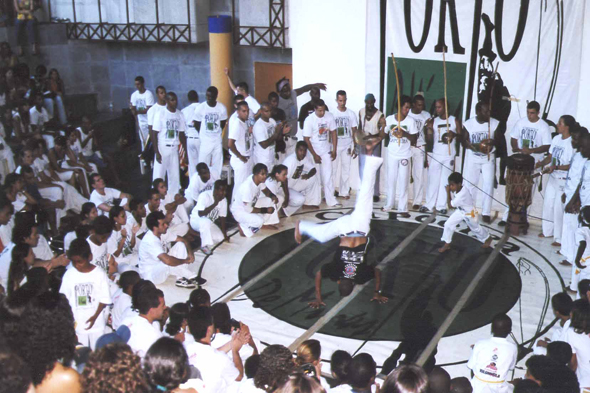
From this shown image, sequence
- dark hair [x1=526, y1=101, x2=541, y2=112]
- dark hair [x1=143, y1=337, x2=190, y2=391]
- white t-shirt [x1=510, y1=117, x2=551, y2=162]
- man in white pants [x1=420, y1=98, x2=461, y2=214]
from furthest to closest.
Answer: man in white pants [x1=420, y1=98, x2=461, y2=214], white t-shirt [x1=510, y1=117, x2=551, y2=162], dark hair [x1=526, y1=101, x2=541, y2=112], dark hair [x1=143, y1=337, x2=190, y2=391]

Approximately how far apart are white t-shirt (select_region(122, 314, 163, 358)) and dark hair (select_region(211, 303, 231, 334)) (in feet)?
1.59

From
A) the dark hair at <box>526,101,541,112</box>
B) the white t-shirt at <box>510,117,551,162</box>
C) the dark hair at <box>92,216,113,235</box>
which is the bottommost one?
the dark hair at <box>92,216,113,235</box>

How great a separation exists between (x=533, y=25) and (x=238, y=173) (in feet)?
15.1

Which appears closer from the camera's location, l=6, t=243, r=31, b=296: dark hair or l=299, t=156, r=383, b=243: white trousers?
l=6, t=243, r=31, b=296: dark hair

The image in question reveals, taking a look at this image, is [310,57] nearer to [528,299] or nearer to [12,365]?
[528,299]

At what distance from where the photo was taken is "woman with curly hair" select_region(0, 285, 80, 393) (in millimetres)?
3272

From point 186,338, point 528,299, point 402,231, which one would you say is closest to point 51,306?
point 186,338

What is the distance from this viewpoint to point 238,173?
32.1 feet

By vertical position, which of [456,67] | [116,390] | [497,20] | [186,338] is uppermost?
[497,20]

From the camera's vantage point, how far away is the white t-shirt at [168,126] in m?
10.3

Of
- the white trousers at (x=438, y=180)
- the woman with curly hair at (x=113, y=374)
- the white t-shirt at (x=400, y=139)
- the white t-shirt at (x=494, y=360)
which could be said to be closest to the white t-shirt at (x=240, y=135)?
the white t-shirt at (x=400, y=139)

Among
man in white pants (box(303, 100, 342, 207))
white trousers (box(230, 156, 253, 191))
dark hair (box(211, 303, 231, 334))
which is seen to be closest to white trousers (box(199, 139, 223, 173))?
white trousers (box(230, 156, 253, 191))

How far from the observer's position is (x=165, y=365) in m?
3.41

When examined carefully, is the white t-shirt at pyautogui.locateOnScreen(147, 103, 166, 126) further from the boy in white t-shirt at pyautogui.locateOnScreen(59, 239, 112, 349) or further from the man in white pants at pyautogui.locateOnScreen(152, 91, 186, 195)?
the boy in white t-shirt at pyautogui.locateOnScreen(59, 239, 112, 349)
